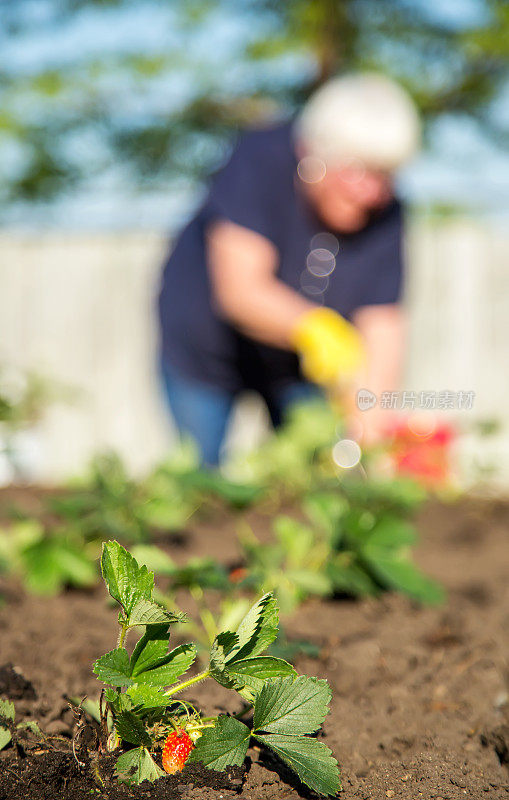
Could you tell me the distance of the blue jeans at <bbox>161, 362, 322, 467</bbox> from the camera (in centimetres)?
348

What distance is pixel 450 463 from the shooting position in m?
2.53

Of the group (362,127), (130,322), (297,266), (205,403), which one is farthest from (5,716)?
(130,322)

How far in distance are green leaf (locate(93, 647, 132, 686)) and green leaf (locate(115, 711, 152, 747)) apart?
29 millimetres

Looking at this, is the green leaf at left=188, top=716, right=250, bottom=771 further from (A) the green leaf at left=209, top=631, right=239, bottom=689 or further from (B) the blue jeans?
(B) the blue jeans

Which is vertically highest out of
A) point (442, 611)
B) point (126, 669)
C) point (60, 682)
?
point (126, 669)

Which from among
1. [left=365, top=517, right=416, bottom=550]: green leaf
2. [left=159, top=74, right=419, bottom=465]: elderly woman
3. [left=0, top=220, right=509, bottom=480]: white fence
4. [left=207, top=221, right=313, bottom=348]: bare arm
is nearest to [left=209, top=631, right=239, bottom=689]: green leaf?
[left=365, top=517, right=416, bottom=550]: green leaf

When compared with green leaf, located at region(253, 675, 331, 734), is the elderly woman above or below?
below

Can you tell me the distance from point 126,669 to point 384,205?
2.64 metres

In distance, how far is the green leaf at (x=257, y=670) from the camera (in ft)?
2.30

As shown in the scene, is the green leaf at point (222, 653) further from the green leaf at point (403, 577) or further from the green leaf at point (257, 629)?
the green leaf at point (403, 577)

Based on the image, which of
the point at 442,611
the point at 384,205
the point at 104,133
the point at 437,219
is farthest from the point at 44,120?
the point at 442,611

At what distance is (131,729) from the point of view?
2.25ft

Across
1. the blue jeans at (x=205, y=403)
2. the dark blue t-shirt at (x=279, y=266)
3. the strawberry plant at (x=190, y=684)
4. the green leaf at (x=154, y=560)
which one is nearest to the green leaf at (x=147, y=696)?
the strawberry plant at (x=190, y=684)

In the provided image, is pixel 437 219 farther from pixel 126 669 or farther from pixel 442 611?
pixel 126 669
